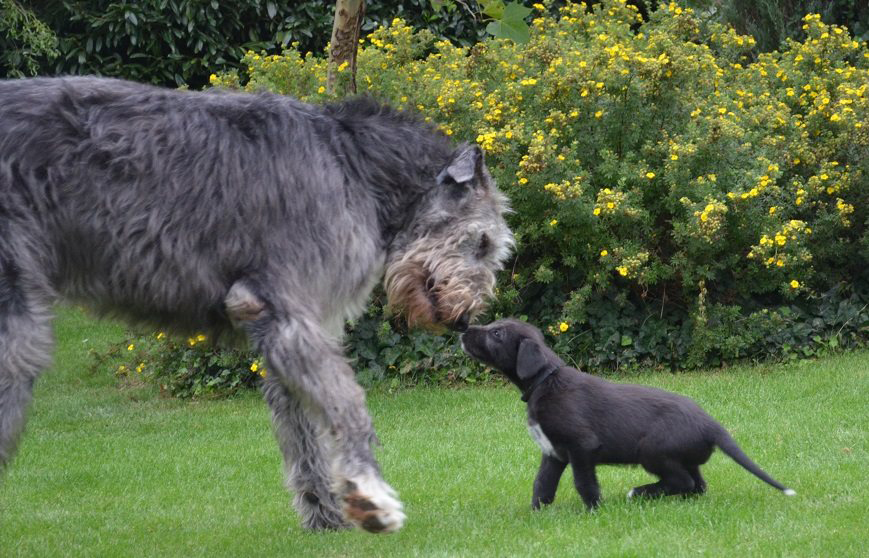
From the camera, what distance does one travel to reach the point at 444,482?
7.32m

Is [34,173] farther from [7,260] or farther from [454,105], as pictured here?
[454,105]

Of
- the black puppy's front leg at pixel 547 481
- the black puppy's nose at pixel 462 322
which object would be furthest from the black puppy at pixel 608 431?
the black puppy's nose at pixel 462 322

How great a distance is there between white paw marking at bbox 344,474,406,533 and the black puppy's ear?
1675mm

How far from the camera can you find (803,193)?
9.72 metres

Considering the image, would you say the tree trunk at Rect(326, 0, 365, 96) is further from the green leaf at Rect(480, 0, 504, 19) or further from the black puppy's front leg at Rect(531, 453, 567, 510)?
the black puppy's front leg at Rect(531, 453, 567, 510)

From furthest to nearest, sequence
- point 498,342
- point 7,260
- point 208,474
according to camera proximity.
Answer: point 208,474, point 498,342, point 7,260

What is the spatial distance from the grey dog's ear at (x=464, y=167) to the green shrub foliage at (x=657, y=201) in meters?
3.76

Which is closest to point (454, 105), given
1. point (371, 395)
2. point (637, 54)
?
point (637, 54)

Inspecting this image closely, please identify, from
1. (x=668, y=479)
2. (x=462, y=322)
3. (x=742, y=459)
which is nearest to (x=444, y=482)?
(x=668, y=479)

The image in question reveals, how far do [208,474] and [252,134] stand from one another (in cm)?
345

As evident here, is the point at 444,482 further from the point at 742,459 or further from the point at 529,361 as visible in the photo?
the point at 742,459

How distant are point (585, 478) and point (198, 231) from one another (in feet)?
8.09

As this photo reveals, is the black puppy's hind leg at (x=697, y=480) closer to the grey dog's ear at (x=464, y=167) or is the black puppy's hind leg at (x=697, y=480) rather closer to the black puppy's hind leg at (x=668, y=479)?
the black puppy's hind leg at (x=668, y=479)

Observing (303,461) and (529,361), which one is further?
(529,361)
